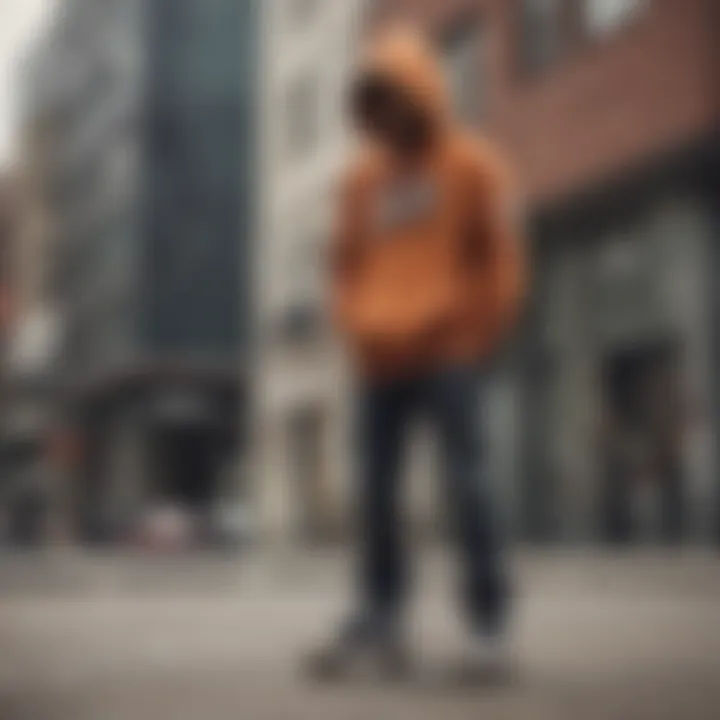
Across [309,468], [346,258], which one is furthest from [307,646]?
[309,468]

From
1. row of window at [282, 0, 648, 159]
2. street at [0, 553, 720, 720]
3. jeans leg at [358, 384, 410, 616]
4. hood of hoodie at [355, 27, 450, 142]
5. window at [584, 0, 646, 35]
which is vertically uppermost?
row of window at [282, 0, 648, 159]

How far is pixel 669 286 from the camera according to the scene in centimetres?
318

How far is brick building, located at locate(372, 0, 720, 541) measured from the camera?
6.41 ft

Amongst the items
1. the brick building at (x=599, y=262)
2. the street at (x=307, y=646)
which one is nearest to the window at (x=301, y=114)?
the brick building at (x=599, y=262)

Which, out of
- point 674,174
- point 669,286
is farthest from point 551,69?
point 669,286

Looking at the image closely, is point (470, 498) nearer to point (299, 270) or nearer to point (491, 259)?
point (491, 259)

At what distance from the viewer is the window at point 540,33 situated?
57.2 inches

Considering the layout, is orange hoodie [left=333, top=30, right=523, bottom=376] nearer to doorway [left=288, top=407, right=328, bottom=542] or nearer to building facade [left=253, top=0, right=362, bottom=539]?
building facade [left=253, top=0, right=362, bottom=539]

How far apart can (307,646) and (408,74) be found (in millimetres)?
386

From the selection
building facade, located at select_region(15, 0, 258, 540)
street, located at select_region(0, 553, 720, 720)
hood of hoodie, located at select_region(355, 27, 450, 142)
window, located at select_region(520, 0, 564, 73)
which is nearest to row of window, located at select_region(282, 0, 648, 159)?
window, located at select_region(520, 0, 564, 73)

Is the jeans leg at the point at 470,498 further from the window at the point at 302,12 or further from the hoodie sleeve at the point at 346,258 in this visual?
the window at the point at 302,12

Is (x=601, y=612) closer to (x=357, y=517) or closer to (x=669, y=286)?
(x=357, y=517)

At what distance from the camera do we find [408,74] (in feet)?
3.03

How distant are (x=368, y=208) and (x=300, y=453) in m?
1.45
